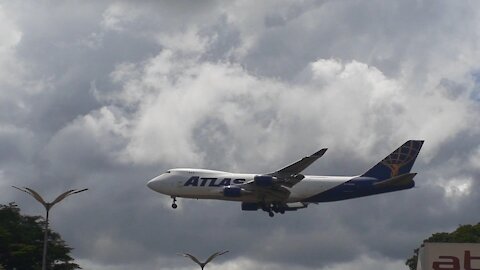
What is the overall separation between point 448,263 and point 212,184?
7334 cm

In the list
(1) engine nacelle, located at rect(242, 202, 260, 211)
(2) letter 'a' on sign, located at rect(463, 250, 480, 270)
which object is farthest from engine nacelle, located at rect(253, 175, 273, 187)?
(2) letter 'a' on sign, located at rect(463, 250, 480, 270)

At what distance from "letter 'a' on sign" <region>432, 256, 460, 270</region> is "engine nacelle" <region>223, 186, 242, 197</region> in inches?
2773

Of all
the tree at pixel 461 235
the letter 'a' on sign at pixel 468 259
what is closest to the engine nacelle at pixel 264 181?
the tree at pixel 461 235

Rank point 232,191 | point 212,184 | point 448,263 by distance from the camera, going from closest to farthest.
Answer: point 448,263
point 232,191
point 212,184

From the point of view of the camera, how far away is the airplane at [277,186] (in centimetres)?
12262

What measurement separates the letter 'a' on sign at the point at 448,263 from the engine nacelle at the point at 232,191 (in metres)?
70.4

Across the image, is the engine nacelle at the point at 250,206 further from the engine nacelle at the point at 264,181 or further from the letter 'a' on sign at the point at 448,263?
the letter 'a' on sign at the point at 448,263

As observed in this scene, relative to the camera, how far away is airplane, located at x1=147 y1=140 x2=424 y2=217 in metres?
123

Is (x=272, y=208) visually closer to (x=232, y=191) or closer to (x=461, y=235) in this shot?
(x=232, y=191)

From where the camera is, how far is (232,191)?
122250 millimetres

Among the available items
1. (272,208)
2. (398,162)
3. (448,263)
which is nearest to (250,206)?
(272,208)

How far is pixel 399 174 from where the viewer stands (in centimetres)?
12962

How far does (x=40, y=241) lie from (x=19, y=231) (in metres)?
3.50

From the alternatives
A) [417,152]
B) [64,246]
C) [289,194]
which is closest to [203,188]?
[289,194]
